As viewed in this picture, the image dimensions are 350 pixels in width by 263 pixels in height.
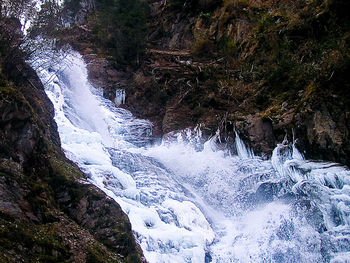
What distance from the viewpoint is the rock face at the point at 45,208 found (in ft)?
18.5

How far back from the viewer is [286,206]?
11.1 m

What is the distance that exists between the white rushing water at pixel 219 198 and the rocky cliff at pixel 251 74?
89 cm

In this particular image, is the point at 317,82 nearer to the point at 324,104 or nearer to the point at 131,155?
the point at 324,104

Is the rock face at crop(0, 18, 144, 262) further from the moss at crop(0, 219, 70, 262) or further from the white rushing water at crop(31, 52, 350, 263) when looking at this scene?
the white rushing water at crop(31, 52, 350, 263)

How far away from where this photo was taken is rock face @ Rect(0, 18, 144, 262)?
18.5ft

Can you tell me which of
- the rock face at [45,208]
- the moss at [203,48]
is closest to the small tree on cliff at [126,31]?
the moss at [203,48]

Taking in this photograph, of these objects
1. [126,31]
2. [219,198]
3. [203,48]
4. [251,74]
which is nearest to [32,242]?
[219,198]

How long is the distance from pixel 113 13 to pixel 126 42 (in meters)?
2.26

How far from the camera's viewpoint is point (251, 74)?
695 inches

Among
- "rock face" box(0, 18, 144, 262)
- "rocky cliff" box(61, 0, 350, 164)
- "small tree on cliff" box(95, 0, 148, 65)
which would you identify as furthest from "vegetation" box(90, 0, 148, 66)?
"rock face" box(0, 18, 144, 262)

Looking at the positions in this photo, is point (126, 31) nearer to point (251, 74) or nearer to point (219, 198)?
point (251, 74)

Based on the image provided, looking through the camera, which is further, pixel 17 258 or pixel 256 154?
pixel 256 154

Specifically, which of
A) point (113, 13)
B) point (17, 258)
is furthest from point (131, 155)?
point (113, 13)

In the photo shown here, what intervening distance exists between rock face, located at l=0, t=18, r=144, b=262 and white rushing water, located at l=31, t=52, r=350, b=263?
1.29m
